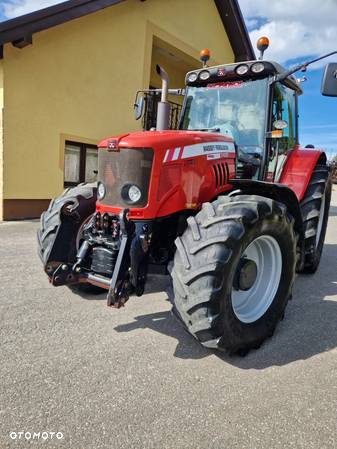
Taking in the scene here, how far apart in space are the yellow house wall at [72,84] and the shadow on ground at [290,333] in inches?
204

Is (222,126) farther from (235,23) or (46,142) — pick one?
(235,23)

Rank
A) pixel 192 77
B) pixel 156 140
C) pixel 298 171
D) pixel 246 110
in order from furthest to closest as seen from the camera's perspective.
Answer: pixel 298 171
pixel 192 77
pixel 246 110
pixel 156 140

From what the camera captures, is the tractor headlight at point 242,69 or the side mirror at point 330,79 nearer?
the side mirror at point 330,79

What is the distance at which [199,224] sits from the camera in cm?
244

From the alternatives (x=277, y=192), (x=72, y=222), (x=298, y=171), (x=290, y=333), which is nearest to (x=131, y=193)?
(x=72, y=222)

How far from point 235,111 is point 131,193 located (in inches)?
72.7

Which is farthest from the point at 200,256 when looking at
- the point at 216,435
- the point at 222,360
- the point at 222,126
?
the point at 222,126

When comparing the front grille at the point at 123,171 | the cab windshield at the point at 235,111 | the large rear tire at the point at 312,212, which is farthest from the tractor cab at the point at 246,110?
the front grille at the point at 123,171

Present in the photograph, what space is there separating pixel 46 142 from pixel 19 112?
79 centimetres

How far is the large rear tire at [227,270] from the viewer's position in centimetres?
226

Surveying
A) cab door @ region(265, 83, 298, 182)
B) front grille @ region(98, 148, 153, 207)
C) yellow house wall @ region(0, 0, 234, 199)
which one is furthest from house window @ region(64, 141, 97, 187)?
front grille @ region(98, 148, 153, 207)

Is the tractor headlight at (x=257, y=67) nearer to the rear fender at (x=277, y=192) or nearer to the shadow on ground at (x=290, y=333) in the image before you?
the rear fender at (x=277, y=192)

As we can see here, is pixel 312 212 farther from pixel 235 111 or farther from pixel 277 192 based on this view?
pixel 235 111

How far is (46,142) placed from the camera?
7355 millimetres
